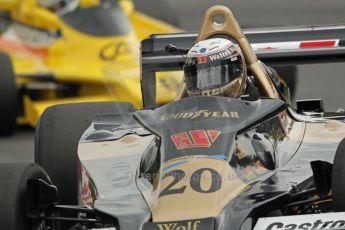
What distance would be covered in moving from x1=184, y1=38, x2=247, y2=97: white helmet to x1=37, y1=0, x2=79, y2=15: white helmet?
23.5 feet

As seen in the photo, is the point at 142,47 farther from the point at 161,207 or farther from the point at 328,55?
the point at 161,207

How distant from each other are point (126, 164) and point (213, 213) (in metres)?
1.15


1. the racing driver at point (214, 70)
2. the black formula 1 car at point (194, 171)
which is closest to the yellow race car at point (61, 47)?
the black formula 1 car at point (194, 171)

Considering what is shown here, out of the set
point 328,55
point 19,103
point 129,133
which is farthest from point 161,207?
point 19,103

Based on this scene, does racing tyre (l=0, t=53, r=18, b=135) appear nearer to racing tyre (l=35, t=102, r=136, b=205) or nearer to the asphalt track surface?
the asphalt track surface

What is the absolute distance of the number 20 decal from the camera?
5.70 m

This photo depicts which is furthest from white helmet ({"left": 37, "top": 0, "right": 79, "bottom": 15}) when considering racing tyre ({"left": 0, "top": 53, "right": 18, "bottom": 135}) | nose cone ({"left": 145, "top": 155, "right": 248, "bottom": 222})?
nose cone ({"left": 145, "top": 155, "right": 248, "bottom": 222})

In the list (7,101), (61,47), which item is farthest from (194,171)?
(61,47)

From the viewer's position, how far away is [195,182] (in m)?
5.73

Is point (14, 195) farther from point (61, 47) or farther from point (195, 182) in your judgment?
point (61, 47)

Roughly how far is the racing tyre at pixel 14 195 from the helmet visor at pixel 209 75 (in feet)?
3.37

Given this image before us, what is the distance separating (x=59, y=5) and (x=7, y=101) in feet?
6.78

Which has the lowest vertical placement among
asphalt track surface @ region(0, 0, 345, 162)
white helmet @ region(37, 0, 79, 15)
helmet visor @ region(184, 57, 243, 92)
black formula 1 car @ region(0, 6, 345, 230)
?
asphalt track surface @ region(0, 0, 345, 162)

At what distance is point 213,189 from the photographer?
5688 mm
